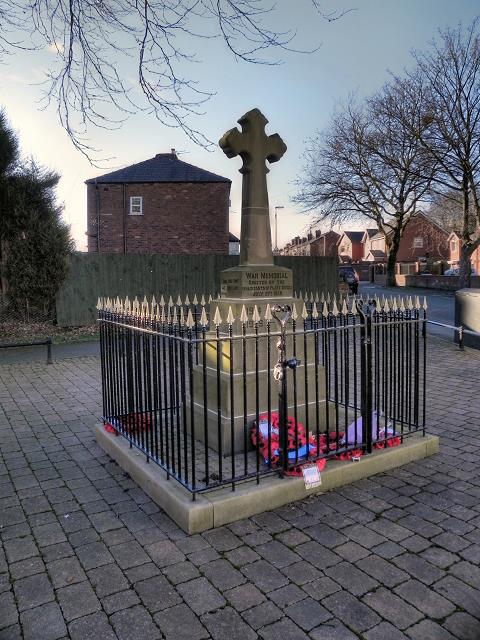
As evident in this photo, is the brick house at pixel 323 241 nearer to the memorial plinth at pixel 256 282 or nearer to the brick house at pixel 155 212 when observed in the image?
the brick house at pixel 155 212

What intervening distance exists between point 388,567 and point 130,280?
48.2ft

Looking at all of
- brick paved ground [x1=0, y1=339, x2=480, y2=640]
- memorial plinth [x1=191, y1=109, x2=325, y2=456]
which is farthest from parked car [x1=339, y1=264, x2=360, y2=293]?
brick paved ground [x1=0, y1=339, x2=480, y2=640]

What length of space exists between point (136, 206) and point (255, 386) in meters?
23.9

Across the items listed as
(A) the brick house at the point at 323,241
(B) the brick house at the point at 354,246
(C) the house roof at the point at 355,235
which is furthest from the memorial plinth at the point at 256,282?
(C) the house roof at the point at 355,235

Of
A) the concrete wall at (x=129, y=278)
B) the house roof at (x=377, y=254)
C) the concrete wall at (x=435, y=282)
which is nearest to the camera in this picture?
the concrete wall at (x=129, y=278)

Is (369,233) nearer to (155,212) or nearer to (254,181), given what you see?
(155,212)

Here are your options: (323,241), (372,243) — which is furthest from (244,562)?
(323,241)

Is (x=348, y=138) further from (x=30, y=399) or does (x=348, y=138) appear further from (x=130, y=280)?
(x=30, y=399)

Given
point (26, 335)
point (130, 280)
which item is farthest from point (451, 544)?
point (130, 280)

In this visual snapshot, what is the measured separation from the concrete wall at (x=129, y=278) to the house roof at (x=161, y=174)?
9989 mm

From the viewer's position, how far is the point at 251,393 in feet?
15.7

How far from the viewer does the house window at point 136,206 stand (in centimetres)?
2677

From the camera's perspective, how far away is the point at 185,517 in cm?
341

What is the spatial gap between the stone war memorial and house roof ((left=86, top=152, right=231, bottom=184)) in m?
22.6
